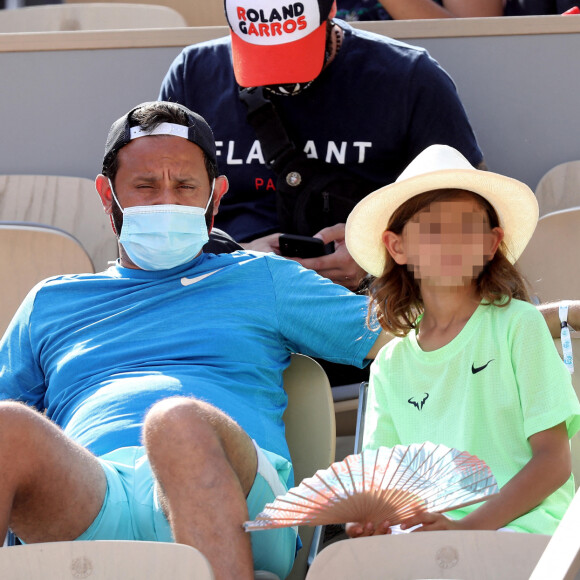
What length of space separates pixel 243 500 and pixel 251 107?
163 centimetres

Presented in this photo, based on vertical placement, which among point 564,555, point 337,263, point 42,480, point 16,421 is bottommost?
point 337,263

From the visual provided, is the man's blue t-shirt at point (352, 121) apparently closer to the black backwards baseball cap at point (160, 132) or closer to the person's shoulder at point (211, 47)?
the person's shoulder at point (211, 47)

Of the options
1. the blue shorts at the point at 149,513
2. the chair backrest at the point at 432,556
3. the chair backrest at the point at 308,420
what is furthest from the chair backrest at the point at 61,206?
the chair backrest at the point at 432,556

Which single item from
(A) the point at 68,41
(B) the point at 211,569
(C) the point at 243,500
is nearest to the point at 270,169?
(A) the point at 68,41

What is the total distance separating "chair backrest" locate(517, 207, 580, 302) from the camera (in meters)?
2.95

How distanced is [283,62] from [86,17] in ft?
7.35

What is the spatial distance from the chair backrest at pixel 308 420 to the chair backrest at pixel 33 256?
3.02ft

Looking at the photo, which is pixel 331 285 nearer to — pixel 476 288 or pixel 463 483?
pixel 476 288

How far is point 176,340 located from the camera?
2.39 meters

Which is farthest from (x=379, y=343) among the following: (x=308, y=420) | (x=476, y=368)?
(x=476, y=368)

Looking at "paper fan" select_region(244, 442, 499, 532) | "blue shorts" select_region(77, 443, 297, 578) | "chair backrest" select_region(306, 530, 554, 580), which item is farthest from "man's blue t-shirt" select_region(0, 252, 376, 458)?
"chair backrest" select_region(306, 530, 554, 580)

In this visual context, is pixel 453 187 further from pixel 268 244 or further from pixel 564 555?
pixel 564 555

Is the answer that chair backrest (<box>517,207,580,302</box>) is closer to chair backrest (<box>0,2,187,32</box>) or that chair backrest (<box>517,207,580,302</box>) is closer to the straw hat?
the straw hat

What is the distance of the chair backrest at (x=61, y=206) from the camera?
3.67 m
